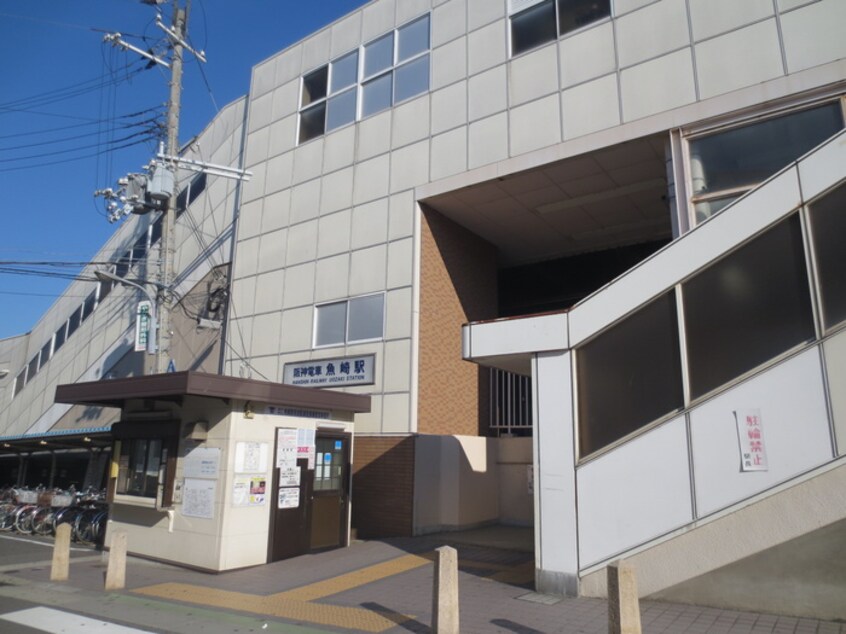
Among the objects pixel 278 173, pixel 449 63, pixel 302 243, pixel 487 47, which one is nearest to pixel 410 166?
pixel 449 63

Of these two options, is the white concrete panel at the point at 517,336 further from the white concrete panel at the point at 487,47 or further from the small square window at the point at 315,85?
the small square window at the point at 315,85

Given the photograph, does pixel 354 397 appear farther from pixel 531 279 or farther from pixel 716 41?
pixel 716 41

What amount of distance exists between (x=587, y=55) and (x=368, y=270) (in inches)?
273

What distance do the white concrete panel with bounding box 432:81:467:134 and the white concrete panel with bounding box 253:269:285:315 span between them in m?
6.04

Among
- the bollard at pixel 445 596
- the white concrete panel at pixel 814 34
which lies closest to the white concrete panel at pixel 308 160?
the white concrete panel at pixel 814 34

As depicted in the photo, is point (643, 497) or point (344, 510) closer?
point (643, 497)

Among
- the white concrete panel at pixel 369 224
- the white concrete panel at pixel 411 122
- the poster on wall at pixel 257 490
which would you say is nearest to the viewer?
the poster on wall at pixel 257 490

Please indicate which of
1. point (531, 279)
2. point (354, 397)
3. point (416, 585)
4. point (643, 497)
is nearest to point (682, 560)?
point (643, 497)

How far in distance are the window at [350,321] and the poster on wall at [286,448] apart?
160 inches

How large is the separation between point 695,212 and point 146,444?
36.8 feet

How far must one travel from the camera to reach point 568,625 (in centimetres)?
678

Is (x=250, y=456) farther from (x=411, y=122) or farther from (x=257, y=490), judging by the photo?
(x=411, y=122)

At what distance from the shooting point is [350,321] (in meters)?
15.2

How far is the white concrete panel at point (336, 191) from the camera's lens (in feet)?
53.4
